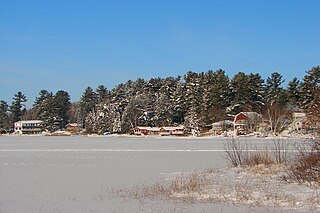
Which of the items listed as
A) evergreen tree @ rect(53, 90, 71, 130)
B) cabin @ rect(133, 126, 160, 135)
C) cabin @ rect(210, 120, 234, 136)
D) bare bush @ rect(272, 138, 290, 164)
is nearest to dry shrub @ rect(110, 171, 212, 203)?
bare bush @ rect(272, 138, 290, 164)

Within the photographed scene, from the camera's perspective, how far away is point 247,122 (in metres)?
53.2

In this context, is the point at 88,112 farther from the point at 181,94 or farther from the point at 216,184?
the point at 216,184

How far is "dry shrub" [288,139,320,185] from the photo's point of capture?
8992mm

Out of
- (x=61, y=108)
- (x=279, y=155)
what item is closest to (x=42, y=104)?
(x=61, y=108)

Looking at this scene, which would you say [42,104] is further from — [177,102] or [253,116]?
[253,116]

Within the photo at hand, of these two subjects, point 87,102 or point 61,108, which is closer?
point 61,108

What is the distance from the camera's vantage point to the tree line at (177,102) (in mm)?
54072

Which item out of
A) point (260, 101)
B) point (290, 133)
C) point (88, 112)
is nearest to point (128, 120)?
point (88, 112)

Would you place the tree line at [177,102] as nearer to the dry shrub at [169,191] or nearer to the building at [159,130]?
the building at [159,130]

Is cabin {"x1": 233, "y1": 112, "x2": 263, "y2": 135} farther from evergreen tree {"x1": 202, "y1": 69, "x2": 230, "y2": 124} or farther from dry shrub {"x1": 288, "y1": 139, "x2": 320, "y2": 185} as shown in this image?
dry shrub {"x1": 288, "y1": 139, "x2": 320, "y2": 185}

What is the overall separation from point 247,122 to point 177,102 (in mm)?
17985

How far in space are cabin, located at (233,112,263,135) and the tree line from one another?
140 centimetres

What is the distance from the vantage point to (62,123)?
8806 cm

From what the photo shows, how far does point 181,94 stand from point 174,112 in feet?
12.6
